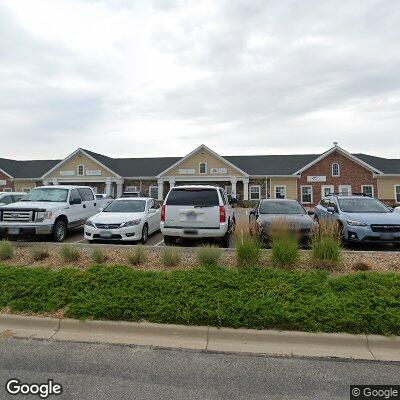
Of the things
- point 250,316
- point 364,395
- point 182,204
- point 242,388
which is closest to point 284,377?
point 242,388

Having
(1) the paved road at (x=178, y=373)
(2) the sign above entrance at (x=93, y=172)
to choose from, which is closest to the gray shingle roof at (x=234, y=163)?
(2) the sign above entrance at (x=93, y=172)

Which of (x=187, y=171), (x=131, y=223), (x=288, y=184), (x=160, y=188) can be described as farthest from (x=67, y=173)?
(x=131, y=223)

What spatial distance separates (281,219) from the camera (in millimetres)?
8141

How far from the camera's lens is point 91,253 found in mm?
7902

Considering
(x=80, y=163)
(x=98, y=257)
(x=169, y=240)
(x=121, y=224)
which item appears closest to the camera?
(x=98, y=257)

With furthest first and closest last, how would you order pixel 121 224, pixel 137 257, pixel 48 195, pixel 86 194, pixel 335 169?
pixel 335 169
pixel 86 194
pixel 48 195
pixel 121 224
pixel 137 257

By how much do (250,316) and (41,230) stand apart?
768 cm

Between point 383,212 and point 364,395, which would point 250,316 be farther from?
point 383,212

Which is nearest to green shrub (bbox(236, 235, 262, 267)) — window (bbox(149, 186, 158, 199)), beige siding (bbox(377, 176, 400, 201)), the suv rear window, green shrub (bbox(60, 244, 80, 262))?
the suv rear window

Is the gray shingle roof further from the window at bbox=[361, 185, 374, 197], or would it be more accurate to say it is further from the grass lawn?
the grass lawn

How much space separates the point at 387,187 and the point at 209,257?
1266 inches

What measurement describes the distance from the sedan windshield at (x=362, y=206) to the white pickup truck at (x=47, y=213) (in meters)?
9.00

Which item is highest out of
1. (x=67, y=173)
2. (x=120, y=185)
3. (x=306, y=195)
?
(x=67, y=173)

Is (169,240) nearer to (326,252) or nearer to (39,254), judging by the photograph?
(39,254)
